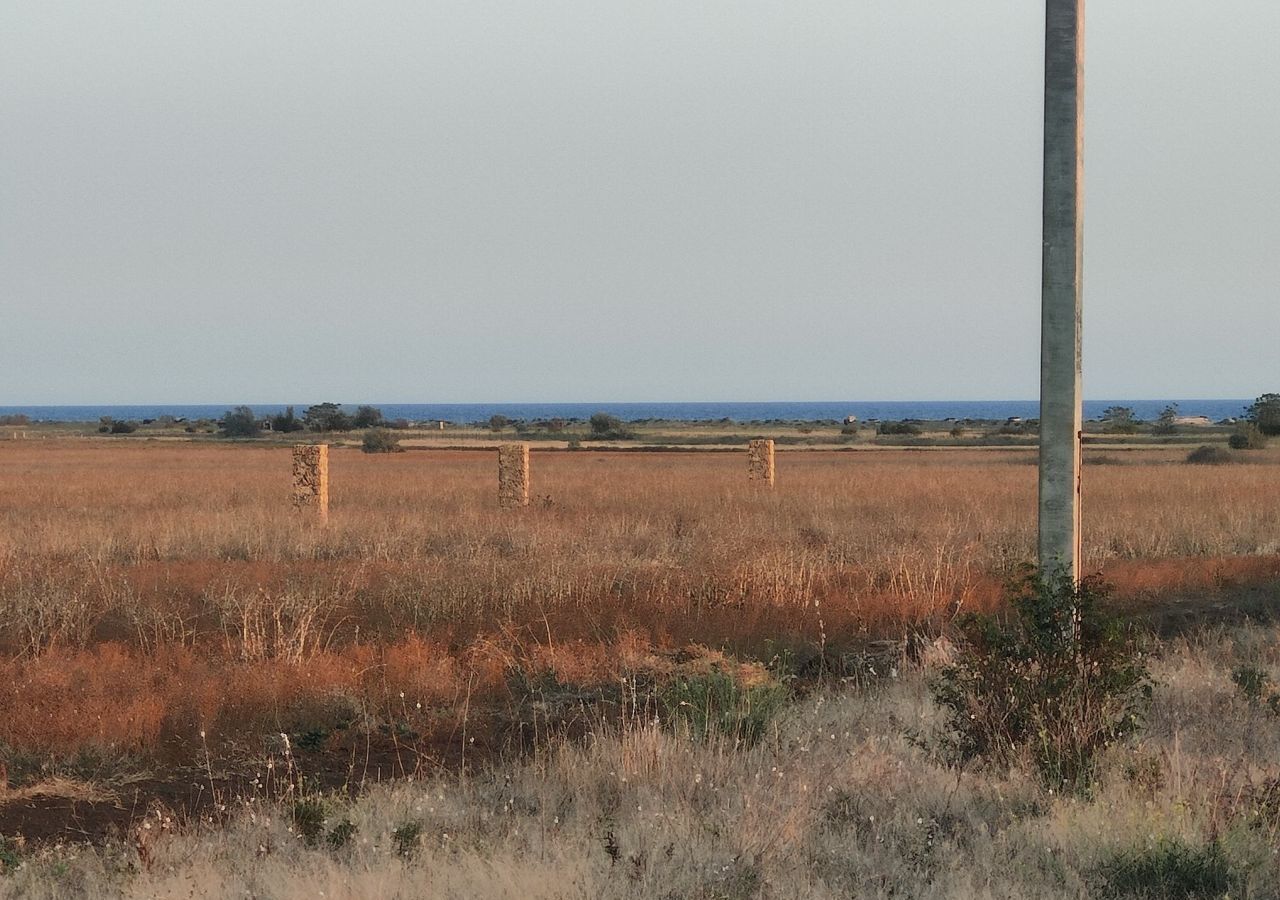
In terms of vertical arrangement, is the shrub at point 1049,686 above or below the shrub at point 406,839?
above

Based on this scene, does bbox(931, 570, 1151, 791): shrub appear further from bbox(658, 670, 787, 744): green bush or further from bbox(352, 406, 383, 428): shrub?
bbox(352, 406, 383, 428): shrub

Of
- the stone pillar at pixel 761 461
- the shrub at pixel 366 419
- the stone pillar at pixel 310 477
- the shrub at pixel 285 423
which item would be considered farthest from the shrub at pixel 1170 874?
the shrub at pixel 366 419

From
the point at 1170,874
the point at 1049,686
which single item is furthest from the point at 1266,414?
the point at 1170,874

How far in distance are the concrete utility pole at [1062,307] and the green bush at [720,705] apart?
2.08 meters

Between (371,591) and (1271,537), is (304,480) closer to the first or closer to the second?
(371,591)

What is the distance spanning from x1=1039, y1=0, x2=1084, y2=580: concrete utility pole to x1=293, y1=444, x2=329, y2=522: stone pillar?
19790 millimetres

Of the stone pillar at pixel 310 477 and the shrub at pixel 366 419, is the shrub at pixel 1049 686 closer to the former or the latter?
the stone pillar at pixel 310 477

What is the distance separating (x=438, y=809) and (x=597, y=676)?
4.28 metres

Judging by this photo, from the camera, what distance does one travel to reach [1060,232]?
8.15 m

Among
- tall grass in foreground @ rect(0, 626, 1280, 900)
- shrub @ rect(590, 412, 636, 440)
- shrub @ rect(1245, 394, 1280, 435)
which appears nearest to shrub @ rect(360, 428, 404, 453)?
shrub @ rect(590, 412, 636, 440)

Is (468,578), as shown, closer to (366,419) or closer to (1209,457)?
(1209,457)

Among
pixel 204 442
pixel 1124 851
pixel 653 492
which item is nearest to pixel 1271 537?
pixel 653 492

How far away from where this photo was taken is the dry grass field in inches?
240

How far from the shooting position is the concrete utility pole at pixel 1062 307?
317 inches
